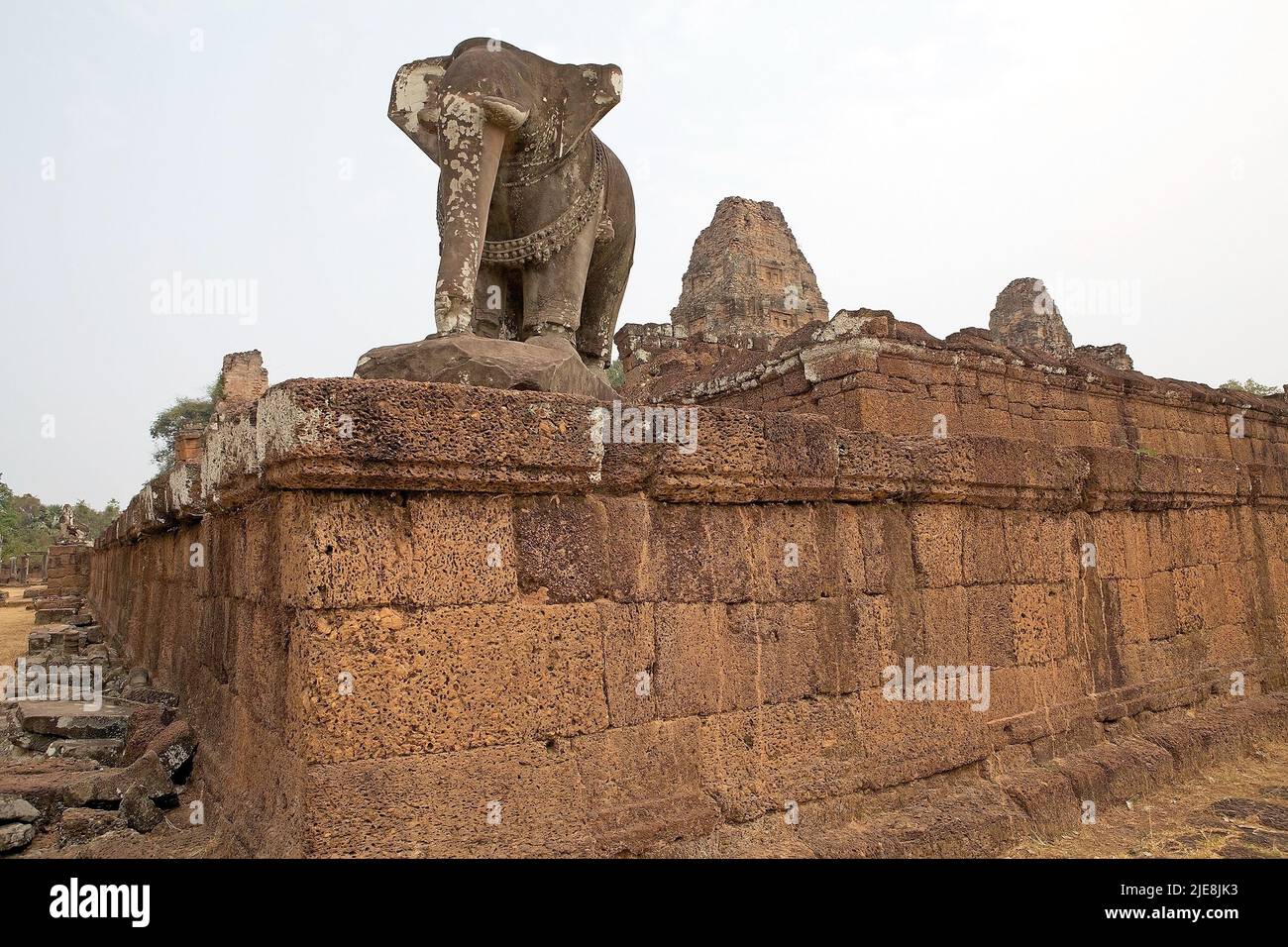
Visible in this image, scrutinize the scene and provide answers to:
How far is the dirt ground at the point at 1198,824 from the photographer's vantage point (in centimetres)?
373

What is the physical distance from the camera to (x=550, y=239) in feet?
12.0

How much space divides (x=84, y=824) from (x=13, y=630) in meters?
13.4

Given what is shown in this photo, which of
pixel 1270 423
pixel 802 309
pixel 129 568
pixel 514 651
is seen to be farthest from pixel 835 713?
pixel 802 309

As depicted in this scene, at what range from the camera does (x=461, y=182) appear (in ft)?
10.6

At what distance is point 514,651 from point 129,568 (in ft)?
22.6

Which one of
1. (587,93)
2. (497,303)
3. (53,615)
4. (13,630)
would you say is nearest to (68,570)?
(13,630)

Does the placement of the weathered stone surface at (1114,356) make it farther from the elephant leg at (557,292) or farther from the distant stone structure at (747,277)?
the elephant leg at (557,292)

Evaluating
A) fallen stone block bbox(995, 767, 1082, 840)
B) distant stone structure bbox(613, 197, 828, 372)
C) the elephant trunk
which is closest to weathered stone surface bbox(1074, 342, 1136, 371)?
distant stone structure bbox(613, 197, 828, 372)

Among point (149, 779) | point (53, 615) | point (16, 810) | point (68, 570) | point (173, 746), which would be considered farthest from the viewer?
point (68, 570)

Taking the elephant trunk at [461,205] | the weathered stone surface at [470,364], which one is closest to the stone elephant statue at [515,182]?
the elephant trunk at [461,205]

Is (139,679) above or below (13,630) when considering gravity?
above

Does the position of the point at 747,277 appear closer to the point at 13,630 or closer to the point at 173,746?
the point at 13,630

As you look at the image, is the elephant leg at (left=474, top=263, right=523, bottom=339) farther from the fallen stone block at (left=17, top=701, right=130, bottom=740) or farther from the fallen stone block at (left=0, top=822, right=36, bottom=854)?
the fallen stone block at (left=17, top=701, right=130, bottom=740)
